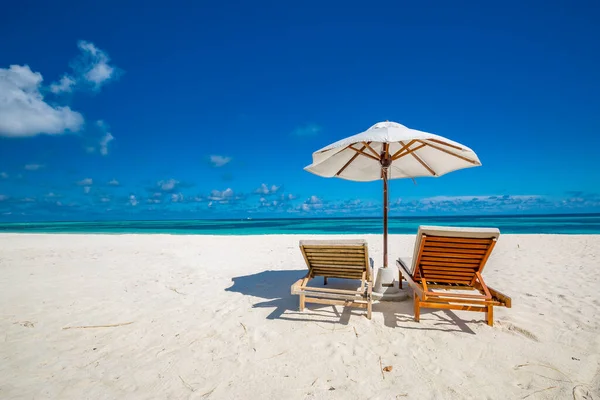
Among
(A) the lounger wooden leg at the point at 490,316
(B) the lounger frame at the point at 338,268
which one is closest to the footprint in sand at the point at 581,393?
(A) the lounger wooden leg at the point at 490,316

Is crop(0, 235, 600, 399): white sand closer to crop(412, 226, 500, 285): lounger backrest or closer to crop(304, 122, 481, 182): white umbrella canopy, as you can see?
crop(412, 226, 500, 285): lounger backrest

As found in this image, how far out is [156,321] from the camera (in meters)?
3.89

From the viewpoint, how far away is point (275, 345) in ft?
10.4

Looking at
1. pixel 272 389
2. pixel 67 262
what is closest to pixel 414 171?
pixel 272 389

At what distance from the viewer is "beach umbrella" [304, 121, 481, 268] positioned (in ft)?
15.3

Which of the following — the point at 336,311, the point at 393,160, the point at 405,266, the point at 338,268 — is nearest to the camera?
the point at 336,311

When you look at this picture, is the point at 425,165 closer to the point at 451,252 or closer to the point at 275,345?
the point at 451,252

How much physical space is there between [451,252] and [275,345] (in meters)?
2.43

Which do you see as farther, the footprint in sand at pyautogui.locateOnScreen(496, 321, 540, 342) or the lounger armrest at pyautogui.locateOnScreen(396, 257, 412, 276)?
the lounger armrest at pyautogui.locateOnScreen(396, 257, 412, 276)

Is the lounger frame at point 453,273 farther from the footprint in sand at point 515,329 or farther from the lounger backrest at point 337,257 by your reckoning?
the lounger backrest at point 337,257

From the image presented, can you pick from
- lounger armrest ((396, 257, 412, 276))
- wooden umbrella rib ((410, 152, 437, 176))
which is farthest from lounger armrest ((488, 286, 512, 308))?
wooden umbrella rib ((410, 152, 437, 176))

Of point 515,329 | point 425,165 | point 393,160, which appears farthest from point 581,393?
point 425,165

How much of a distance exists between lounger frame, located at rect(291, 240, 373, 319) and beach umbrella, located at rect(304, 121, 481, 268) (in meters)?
0.70

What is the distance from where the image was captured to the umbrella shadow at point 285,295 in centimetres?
395
